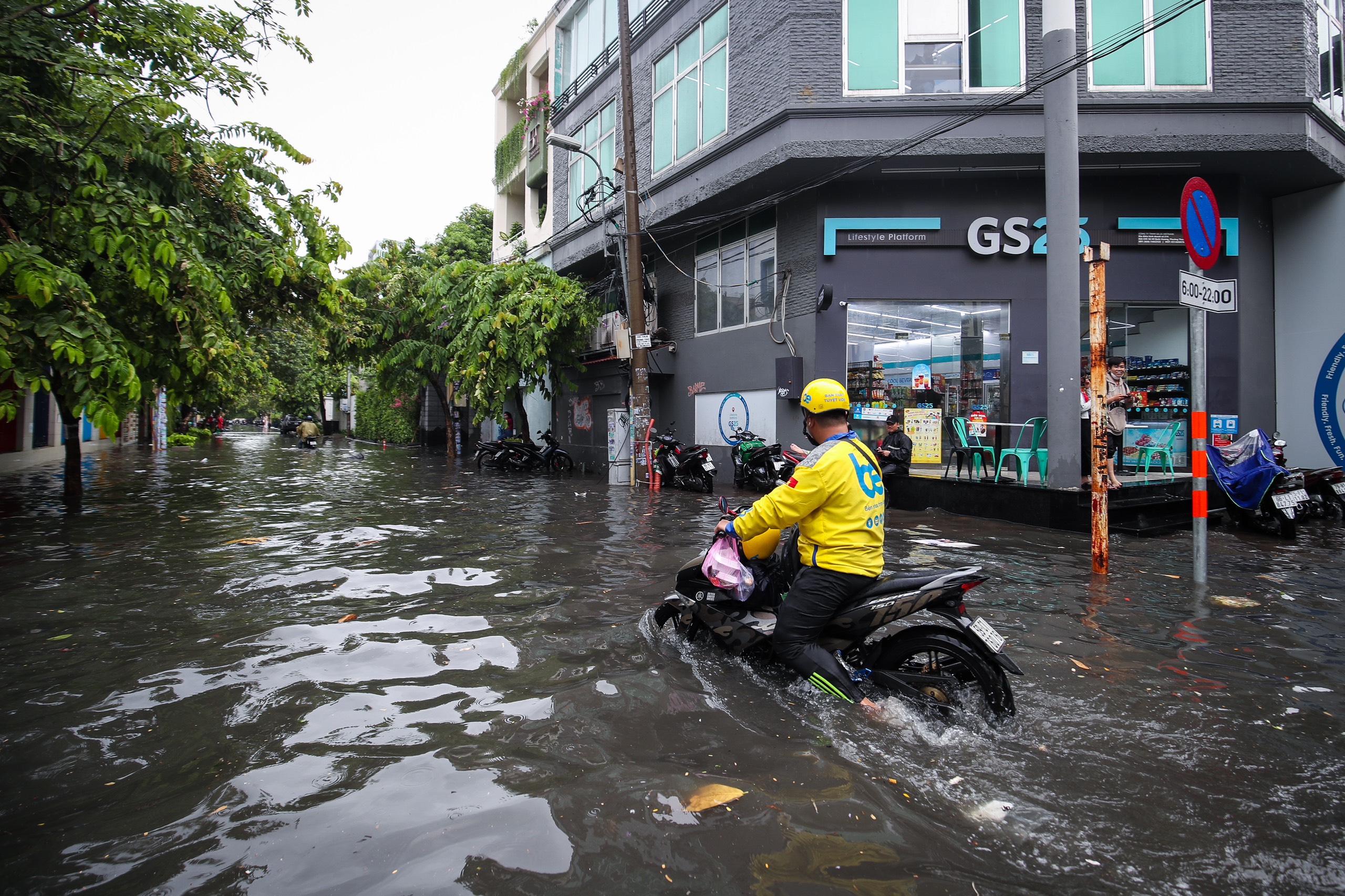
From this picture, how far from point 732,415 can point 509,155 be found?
17561 millimetres

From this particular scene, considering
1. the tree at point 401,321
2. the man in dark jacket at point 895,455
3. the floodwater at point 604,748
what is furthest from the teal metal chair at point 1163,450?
the tree at point 401,321

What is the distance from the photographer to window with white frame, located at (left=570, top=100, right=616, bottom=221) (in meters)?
20.6

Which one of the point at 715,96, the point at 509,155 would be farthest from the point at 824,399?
the point at 509,155

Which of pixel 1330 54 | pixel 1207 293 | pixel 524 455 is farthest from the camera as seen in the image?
pixel 524 455

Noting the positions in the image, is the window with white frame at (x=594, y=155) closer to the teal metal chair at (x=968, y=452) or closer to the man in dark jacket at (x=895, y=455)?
the man in dark jacket at (x=895, y=455)

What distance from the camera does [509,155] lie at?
27.9 m

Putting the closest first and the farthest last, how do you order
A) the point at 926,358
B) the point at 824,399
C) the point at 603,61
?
the point at 824,399, the point at 926,358, the point at 603,61

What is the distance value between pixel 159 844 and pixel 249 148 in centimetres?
1005

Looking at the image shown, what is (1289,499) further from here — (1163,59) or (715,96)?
(715,96)

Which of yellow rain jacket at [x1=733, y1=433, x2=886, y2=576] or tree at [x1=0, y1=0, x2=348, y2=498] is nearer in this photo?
yellow rain jacket at [x1=733, y1=433, x2=886, y2=576]

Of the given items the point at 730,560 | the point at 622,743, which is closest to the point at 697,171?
the point at 730,560

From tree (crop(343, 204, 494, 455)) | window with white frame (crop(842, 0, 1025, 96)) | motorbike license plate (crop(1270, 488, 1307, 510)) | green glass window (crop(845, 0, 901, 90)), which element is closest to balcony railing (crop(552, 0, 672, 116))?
green glass window (crop(845, 0, 901, 90))

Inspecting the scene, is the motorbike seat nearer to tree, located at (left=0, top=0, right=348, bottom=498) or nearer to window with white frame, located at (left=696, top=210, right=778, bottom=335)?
tree, located at (left=0, top=0, right=348, bottom=498)

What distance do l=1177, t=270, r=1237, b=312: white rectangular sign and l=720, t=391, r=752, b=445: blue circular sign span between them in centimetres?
994
